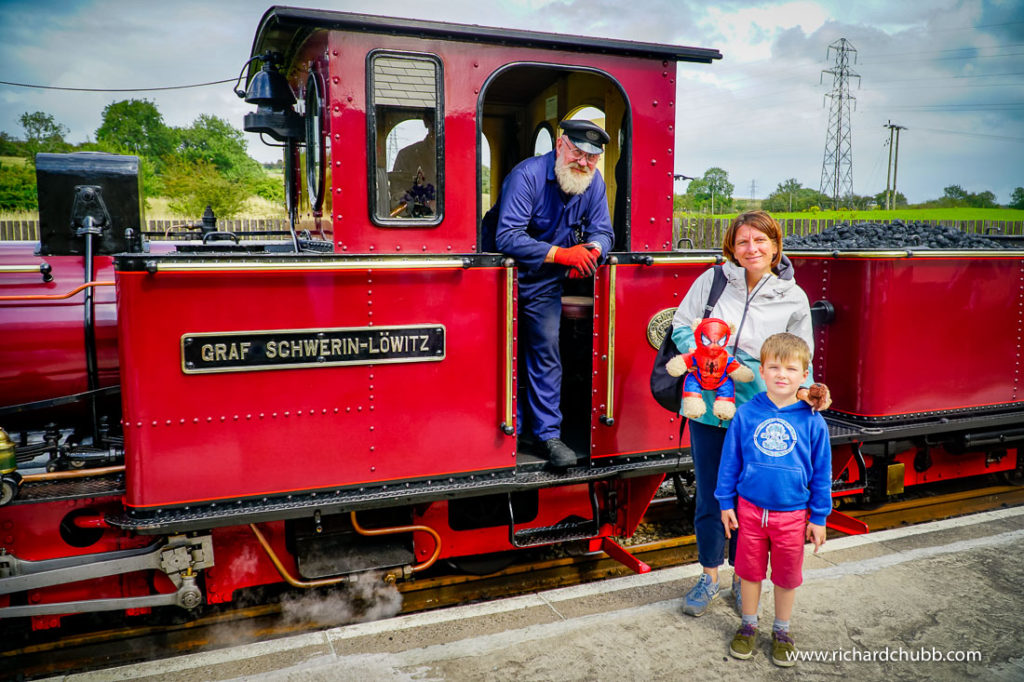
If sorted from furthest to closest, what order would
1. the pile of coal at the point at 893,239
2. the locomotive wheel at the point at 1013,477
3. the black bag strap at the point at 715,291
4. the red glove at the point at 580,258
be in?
the locomotive wheel at the point at 1013,477 → the pile of coal at the point at 893,239 → the red glove at the point at 580,258 → the black bag strap at the point at 715,291

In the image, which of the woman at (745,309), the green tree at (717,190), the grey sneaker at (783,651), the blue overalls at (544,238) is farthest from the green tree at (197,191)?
the green tree at (717,190)

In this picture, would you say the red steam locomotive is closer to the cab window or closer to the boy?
the cab window

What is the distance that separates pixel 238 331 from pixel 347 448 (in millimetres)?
746

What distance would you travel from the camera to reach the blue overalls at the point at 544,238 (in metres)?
3.84

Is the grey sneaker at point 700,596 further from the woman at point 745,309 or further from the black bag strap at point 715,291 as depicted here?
the black bag strap at point 715,291

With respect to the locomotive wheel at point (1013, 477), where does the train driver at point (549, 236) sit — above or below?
above

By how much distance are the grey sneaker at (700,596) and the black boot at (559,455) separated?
2.88 feet

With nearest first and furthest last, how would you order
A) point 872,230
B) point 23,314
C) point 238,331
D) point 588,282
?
point 238,331 < point 23,314 < point 588,282 < point 872,230

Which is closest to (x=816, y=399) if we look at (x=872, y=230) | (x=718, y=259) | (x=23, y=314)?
(x=718, y=259)

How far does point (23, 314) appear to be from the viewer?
12.3 feet

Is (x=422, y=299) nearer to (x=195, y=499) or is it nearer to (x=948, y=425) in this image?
(x=195, y=499)

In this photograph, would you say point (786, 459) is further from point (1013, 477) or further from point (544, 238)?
point (1013, 477)

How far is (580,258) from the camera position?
143 inches

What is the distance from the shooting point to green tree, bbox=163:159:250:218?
23.8 meters
